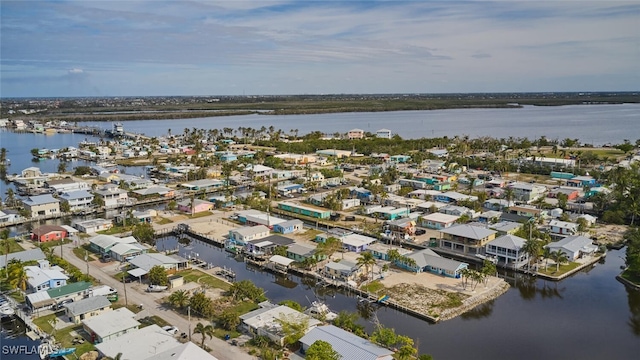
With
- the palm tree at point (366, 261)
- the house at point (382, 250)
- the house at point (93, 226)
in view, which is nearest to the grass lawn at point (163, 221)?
the house at point (93, 226)

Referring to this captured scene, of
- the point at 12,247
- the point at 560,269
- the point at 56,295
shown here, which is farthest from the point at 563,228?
the point at 12,247

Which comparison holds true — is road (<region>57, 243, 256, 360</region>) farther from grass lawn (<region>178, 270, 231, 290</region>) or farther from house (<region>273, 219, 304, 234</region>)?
house (<region>273, 219, 304, 234</region>)

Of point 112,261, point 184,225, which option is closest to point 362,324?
point 112,261

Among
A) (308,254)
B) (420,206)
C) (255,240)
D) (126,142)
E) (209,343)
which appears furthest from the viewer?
(126,142)

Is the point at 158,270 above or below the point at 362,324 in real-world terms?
above

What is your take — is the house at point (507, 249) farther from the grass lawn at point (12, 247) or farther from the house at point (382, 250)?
the grass lawn at point (12, 247)

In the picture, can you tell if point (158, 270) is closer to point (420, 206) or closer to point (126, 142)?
point (420, 206)

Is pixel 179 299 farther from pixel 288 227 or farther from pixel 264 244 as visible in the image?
pixel 288 227

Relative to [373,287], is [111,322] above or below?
above
